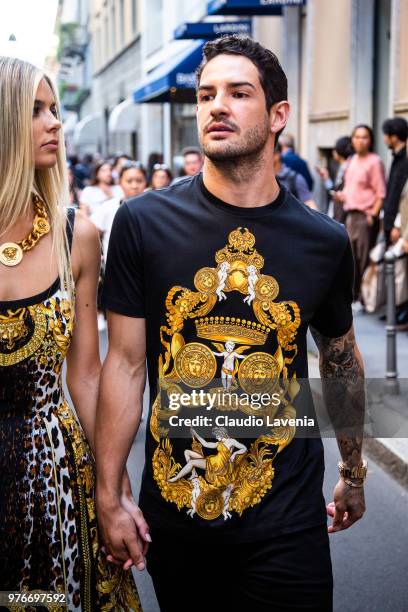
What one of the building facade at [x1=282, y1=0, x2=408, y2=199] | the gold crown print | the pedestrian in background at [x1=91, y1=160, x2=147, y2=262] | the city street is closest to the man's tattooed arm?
the gold crown print

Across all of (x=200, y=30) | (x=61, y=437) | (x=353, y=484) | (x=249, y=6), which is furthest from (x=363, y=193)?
(x=61, y=437)

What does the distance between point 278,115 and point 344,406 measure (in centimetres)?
91

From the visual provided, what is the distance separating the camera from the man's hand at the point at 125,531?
2791 millimetres

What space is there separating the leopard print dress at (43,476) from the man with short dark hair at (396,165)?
835 centimetres

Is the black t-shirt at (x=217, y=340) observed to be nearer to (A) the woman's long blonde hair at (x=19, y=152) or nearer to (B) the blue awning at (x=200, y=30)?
(A) the woman's long blonde hair at (x=19, y=152)

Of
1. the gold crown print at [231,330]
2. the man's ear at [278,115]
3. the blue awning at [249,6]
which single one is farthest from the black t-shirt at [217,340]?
the blue awning at [249,6]

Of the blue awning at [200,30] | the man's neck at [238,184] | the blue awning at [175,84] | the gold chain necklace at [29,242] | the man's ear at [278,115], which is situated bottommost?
the gold chain necklace at [29,242]

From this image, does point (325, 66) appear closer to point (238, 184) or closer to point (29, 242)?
point (238, 184)

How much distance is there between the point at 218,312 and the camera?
2.84 metres

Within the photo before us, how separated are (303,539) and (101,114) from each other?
4886 cm

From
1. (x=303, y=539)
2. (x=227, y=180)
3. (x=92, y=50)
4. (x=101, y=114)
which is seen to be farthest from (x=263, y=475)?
(x=92, y=50)

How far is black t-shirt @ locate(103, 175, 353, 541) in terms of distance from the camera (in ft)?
9.22

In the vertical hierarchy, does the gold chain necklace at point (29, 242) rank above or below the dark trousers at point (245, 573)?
above

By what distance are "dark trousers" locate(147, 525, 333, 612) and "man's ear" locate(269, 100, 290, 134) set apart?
1105 millimetres
